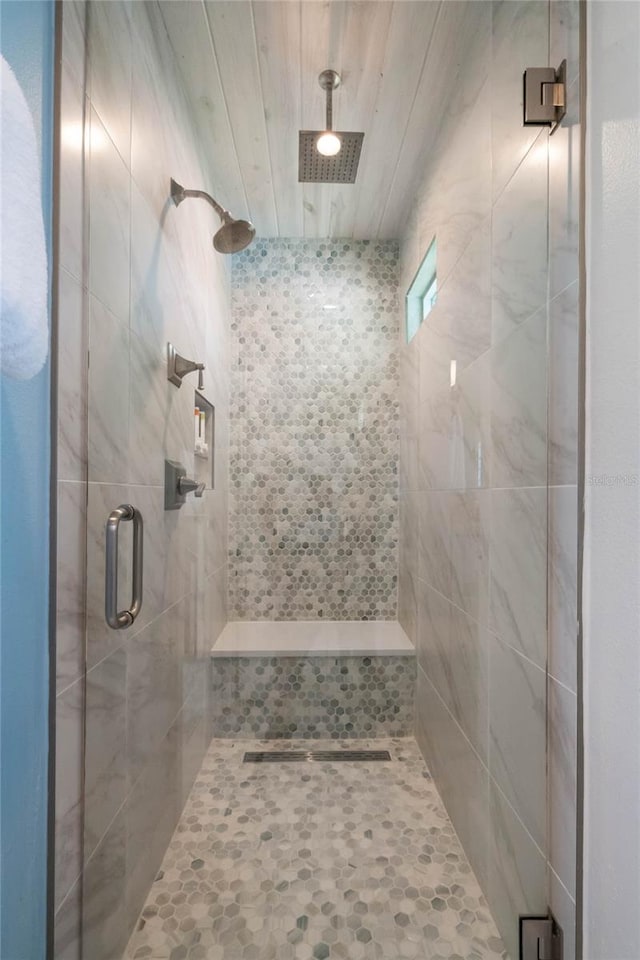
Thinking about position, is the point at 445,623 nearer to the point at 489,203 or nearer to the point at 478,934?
the point at 478,934

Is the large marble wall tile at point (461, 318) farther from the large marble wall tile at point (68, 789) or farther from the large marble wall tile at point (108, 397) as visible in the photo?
the large marble wall tile at point (68, 789)

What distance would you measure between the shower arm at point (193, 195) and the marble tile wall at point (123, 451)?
0.03 meters

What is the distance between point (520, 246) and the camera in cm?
103

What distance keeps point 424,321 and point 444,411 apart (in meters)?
0.39

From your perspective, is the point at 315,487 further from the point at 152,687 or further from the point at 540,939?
the point at 540,939

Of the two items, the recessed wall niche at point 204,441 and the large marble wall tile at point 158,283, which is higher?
the large marble wall tile at point 158,283

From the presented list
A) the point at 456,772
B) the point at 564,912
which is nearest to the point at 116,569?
the point at 564,912

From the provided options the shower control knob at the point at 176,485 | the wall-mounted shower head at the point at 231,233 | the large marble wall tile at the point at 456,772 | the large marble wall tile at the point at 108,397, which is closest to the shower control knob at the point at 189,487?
the shower control knob at the point at 176,485

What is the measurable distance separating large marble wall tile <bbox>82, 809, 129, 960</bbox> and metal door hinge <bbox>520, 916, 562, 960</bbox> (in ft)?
2.93

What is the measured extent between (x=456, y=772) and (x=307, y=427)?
1236 millimetres

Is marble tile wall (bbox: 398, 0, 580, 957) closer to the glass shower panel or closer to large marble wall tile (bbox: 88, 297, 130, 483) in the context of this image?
the glass shower panel

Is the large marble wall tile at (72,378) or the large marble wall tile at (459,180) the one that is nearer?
the large marble wall tile at (72,378)

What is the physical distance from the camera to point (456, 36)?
1251mm

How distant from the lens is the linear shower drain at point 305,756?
1.55m
